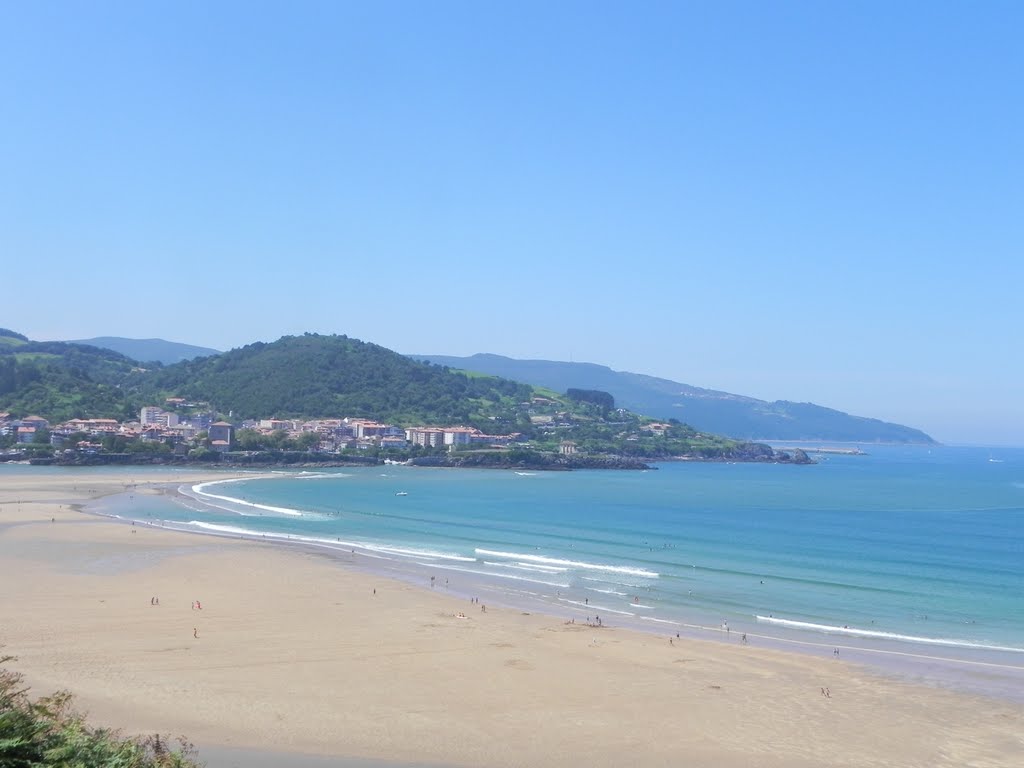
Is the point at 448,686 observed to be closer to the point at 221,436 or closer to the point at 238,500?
the point at 238,500

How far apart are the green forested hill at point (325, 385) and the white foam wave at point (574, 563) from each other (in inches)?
4273

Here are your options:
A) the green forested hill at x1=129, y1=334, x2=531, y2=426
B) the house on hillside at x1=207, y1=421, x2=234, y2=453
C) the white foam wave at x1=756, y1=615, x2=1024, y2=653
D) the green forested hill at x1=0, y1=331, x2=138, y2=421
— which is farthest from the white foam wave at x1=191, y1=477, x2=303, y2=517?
the green forested hill at x1=129, y1=334, x2=531, y2=426

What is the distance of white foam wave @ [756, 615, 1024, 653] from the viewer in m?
25.8

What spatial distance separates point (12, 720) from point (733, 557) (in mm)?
36952

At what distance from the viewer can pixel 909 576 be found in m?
37.6

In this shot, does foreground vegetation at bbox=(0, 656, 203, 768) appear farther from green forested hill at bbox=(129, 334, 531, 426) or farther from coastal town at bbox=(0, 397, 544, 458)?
green forested hill at bbox=(129, 334, 531, 426)

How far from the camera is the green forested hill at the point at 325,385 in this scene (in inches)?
6014

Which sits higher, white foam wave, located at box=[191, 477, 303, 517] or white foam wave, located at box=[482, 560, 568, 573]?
white foam wave, located at box=[482, 560, 568, 573]

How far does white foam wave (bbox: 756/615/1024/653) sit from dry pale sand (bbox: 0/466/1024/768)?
12.7 ft

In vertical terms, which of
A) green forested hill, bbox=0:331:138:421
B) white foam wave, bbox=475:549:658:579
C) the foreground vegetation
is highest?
green forested hill, bbox=0:331:138:421

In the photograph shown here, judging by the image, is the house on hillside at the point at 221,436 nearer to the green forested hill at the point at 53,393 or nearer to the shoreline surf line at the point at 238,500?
the green forested hill at the point at 53,393

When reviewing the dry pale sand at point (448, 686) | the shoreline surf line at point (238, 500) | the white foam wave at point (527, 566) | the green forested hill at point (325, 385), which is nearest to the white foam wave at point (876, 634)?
the dry pale sand at point (448, 686)

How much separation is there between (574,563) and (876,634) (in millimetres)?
Answer: 15570

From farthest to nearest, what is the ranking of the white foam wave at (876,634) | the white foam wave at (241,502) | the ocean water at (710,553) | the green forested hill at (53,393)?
1. the green forested hill at (53,393)
2. the white foam wave at (241,502)
3. the ocean water at (710,553)
4. the white foam wave at (876,634)
